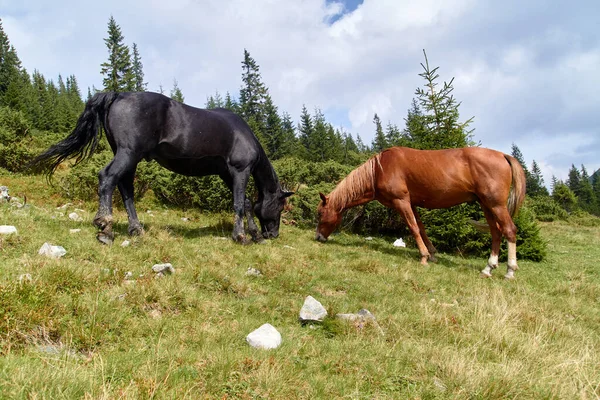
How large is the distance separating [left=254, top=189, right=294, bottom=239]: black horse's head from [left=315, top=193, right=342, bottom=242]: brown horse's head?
113 centimetres

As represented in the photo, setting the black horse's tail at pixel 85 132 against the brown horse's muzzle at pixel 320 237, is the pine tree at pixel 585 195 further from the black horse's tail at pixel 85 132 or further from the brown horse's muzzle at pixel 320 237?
the black horse's tail at pixel 85 132

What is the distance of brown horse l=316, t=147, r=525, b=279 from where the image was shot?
6.89m

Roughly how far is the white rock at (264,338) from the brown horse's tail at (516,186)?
6.25m

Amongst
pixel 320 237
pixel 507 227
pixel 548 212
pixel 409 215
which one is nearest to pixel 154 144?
pixel 320 237

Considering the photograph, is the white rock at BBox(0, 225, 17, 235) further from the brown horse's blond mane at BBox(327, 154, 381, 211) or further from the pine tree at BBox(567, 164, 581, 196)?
the pine tree at BBox(567, 164, 581, 196)

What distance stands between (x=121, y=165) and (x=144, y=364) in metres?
4.08

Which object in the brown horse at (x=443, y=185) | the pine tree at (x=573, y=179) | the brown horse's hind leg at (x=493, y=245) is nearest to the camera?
the brown horse's hind leg at (x=493, y=245)

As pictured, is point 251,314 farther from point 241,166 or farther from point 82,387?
point 241,166

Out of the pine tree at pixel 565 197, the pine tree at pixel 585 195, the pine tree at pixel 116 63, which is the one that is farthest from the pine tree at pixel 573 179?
the pine tree at pixel 116 63

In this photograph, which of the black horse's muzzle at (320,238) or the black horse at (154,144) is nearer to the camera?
the black horse at (154,144)

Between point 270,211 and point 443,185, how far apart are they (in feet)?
12.7

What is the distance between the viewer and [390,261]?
276 inches

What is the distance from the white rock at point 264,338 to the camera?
9.32 feet

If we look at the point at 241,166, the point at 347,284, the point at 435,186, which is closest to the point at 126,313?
the point at 347,284
